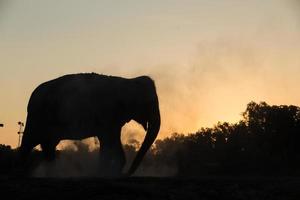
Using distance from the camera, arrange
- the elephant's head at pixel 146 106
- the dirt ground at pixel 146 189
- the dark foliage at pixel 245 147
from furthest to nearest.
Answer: the dark foliage at pixel 245 147 → the elephant's head at pixel 146 106 → the dirt ground at pixel 146 189

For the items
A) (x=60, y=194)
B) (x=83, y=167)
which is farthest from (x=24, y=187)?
(x=83, y=167)

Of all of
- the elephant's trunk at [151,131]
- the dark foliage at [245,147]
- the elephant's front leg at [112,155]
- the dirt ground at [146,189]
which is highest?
the dark foliage at [245,147]

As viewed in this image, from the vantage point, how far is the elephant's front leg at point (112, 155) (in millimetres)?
18328

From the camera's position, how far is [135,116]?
19984 mm

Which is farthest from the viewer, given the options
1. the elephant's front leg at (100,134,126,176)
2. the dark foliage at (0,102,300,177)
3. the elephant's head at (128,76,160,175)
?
→ the dark foliage at (0,102,300,177)

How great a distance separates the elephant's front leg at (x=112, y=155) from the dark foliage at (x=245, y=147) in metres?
27.5

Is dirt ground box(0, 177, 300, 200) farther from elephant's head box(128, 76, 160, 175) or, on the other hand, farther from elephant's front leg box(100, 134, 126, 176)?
elephant's head box(128, 76, 160, 175)

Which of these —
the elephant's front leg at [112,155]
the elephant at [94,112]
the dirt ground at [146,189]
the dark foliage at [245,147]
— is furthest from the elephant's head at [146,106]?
Answer: the dark foliage at [245,147]

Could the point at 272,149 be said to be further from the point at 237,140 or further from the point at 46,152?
the point at 46,152

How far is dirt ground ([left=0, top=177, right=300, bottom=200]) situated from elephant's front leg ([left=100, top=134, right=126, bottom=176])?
27.2ft

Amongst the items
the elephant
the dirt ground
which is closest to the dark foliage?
the elephant

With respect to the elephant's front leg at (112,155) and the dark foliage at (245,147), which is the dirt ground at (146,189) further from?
the dark foliage at (245,147)

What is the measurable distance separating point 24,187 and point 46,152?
39.8ft

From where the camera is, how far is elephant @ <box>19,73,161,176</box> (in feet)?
62.0
